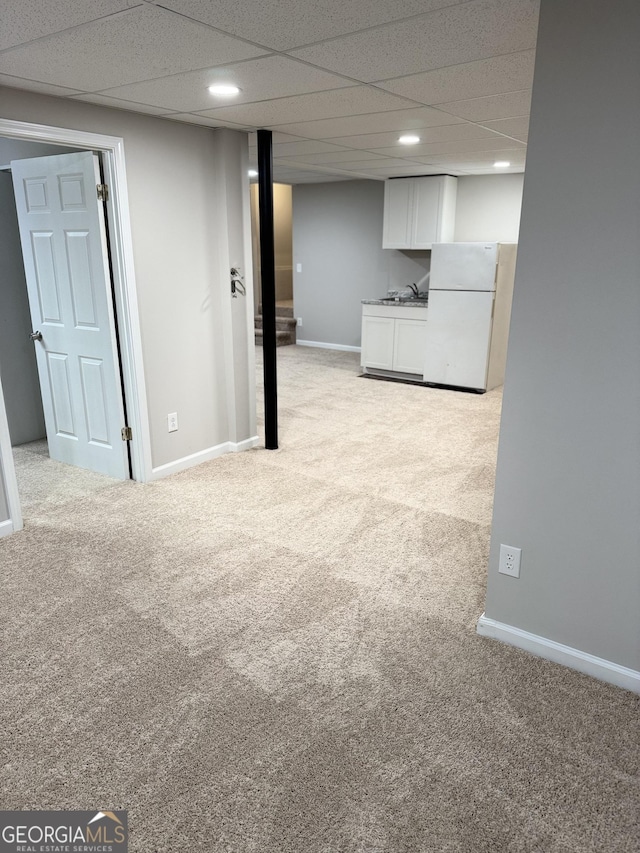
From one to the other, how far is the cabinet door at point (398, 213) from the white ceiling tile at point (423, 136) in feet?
6.94

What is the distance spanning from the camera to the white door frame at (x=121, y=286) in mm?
3100

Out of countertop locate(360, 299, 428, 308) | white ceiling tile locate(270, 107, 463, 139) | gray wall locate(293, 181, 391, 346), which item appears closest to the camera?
white ceiling tile locate(270, 107, 463, 139)

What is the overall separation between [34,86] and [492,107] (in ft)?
7.52

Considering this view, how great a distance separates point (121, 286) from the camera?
362cm

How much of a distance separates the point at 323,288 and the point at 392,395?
2.91m

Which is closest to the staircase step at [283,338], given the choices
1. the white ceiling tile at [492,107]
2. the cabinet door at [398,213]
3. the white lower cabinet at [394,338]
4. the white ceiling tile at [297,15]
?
the white lower cabinet at [394,338]

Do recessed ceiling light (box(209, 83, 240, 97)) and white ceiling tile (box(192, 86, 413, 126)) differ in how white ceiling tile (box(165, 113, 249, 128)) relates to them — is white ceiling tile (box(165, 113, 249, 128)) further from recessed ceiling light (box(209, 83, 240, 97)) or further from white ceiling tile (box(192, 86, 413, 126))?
recessed ceiling light (box(209, 83, 240, 97))

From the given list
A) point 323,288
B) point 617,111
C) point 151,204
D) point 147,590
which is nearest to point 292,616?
point 147,590

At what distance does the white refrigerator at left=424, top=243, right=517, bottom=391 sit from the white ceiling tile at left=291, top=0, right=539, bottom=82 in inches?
139

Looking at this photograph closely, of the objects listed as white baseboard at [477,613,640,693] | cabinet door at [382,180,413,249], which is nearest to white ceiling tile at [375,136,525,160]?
cabinet door at [382,180,413,249]

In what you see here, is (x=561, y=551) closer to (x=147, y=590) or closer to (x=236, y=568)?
(x=236, y=568)

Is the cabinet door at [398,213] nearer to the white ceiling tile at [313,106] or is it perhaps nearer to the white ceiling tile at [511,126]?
the white ceiling tile at [511,126]

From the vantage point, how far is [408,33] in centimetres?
209

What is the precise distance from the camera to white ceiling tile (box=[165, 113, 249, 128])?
349 cm
